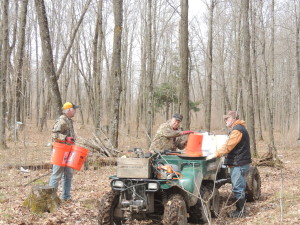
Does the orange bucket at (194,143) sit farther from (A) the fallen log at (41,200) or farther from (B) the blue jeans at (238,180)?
(A) the fallen log at (41,200)

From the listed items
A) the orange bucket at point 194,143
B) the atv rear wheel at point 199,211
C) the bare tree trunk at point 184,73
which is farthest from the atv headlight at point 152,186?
the bare tree trunk at point 184,73

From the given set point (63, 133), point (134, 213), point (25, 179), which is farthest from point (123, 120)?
point (134, 213)

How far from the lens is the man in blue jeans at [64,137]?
6.81m

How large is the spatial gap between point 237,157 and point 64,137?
138 inches

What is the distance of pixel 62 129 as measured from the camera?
6918mm

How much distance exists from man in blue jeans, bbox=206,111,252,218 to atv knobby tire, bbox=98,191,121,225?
2.21 metres

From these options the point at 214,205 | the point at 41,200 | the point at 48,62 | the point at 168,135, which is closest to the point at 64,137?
the point at 41,200

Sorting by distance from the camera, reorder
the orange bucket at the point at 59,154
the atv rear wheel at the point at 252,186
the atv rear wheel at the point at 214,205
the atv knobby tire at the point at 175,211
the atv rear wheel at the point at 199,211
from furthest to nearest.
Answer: the atv rear wheel at the point at 252,186
the orange bucket at the point at 59,154
the atv rear wheel at the point at 214,205
the atv rear wheel at the point at 199,211
the atv knobby tire at the point at 175,211

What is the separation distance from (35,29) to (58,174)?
32277 millimetres

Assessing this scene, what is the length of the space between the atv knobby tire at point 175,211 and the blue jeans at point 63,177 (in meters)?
2.63

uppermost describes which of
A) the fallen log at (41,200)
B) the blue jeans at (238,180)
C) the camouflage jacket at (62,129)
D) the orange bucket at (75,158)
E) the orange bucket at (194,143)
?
the camouflage jacket at (62,129)

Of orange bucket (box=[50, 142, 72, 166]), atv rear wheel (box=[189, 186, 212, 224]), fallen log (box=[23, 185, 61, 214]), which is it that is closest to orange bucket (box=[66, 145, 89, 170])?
orange bucket (box=[50, 142, 72, 166])

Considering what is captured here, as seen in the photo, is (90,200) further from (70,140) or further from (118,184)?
(118,184)

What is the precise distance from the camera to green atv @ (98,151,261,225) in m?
5.17
